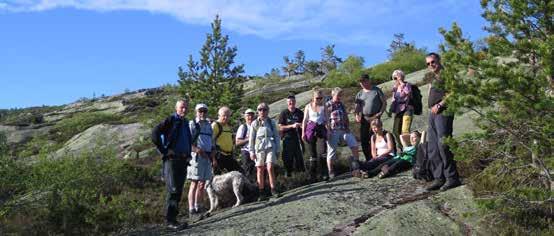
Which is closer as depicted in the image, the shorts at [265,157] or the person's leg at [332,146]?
the shorts at [265,157]

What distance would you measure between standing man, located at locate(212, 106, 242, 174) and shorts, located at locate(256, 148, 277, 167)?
3.26 ft

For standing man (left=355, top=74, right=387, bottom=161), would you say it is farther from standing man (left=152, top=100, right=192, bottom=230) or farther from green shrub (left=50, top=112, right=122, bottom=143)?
green shrub (left=50, top=112, right=122, bottom=143)

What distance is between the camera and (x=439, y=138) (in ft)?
28.1

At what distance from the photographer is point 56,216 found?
10.3 metres

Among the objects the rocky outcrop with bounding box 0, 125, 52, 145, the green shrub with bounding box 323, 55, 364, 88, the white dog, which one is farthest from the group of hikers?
the rocky outcrop with bounding box 0, 125, 52, 145

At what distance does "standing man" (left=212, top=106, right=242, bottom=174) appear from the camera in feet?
36.0

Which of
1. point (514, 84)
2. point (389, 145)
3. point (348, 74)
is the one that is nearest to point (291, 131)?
point (389, 145)

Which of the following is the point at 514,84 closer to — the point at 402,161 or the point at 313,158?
the point at 402,161

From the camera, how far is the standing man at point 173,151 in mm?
8930

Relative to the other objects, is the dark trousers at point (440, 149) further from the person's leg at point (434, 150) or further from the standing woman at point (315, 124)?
the standing woman at point (315, 124)

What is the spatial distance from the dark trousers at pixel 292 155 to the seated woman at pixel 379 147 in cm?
146

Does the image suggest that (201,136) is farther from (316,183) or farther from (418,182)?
(418,182)

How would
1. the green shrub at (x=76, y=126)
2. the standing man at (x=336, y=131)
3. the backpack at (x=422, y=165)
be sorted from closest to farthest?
the backpack at (x=422, y=165)
the standing man at (x=336, y=131)
the green shrub at (x=76, y=126)

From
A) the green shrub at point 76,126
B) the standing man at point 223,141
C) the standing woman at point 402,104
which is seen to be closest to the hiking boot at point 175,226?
the standing man at point 223,141
